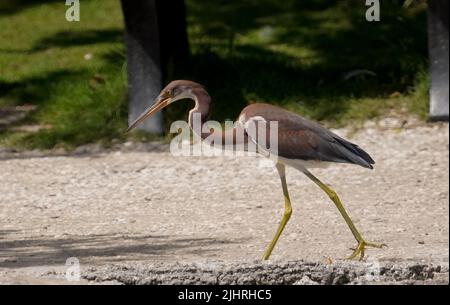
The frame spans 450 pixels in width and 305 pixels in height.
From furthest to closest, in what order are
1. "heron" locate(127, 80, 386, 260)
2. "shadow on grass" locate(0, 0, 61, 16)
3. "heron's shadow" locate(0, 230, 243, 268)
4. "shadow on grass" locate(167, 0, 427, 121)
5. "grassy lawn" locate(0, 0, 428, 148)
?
"shadow on grass" locate(0, 0, 61, 16), "shadow on grass" locate(167, 0, 427, 121), "grassy lawn" locate(0, 0, 428, 148), "heron" locate(127, 80, 386, 260), "heron's shadow" locate(0, 230, 243, 268)

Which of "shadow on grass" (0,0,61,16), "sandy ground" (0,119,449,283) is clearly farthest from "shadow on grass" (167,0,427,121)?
"shadow on grass" (0,0,61,16)

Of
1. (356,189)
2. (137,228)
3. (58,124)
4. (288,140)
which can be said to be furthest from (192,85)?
(58,124)

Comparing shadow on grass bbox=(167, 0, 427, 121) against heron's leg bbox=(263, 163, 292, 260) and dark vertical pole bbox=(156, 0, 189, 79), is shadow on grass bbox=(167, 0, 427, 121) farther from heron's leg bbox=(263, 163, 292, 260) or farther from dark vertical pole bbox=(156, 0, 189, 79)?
heron's leg bbox=(263, 163, 292, 260)

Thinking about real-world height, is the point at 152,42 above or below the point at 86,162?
above

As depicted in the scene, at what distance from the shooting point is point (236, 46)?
1466 cm

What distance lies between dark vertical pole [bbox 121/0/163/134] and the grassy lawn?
0.83 feet

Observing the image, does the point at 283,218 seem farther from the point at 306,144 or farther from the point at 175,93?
the point at 175,93

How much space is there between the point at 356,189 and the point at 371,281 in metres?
3.39

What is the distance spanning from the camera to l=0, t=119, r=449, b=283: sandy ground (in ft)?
26.2

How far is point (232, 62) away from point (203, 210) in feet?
13.3

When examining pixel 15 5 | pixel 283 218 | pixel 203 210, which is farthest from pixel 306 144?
pixel 15 5

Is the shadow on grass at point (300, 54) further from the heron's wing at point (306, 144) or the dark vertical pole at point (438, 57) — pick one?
the heron's wing at point (306, 144)
